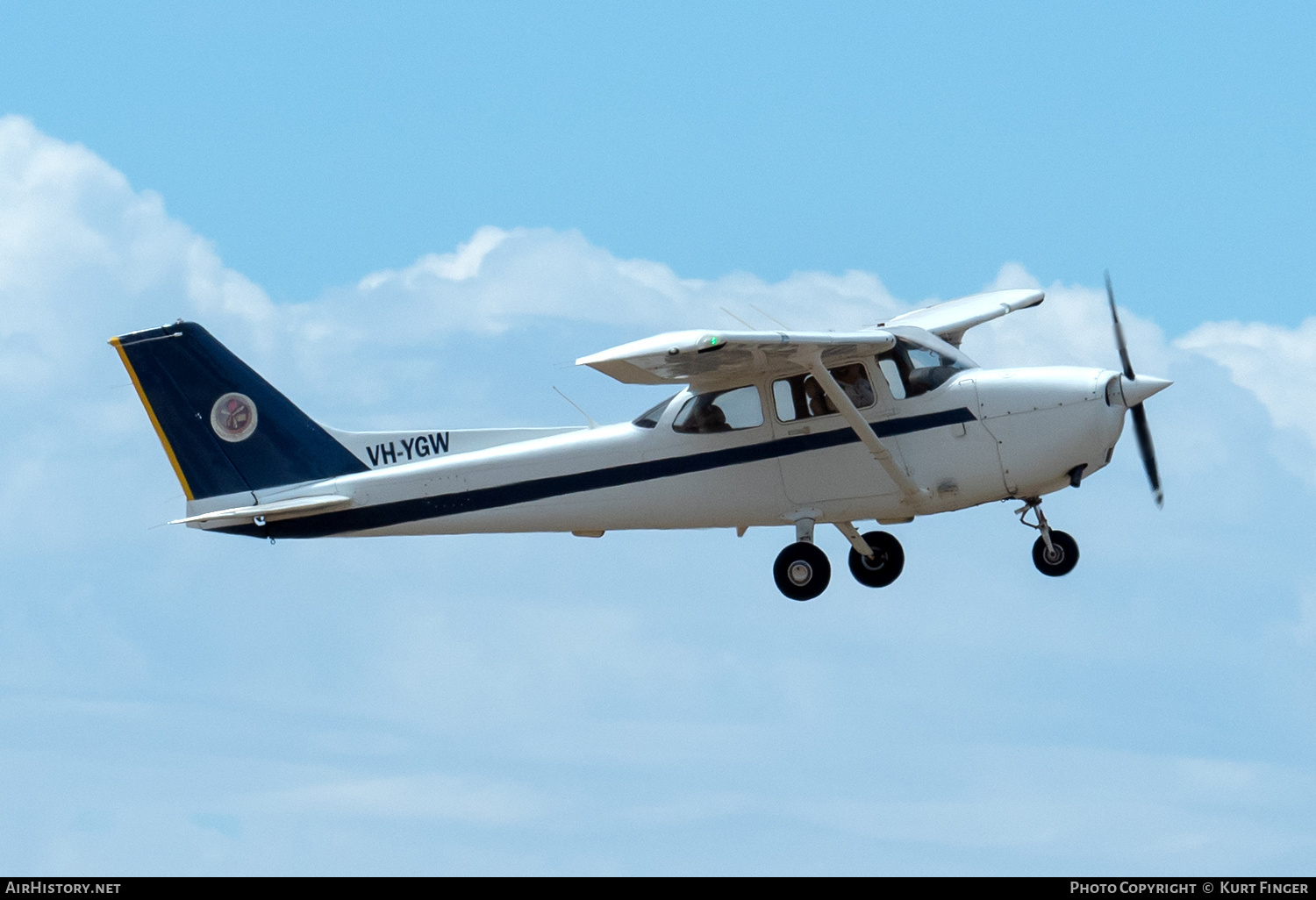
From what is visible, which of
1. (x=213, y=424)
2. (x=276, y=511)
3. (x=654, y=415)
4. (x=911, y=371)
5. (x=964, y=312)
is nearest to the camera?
(x=911, y=371)

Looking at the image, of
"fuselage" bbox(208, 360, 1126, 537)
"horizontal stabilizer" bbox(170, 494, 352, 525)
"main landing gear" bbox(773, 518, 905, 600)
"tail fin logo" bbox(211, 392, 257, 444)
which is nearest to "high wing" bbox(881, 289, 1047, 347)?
"fuselage" bbox(208, 360, 1126, 537)

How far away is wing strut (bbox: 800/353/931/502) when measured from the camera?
17484 mm

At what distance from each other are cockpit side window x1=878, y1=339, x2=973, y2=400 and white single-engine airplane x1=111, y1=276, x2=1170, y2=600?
0.8 inches

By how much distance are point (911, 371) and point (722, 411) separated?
2.09 metres

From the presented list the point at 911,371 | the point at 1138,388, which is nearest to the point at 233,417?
the point at 911,371

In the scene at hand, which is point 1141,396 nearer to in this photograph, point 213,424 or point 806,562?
point 806,562

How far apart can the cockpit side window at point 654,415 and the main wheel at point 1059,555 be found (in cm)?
438

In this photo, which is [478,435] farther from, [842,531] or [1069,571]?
[1069,571]

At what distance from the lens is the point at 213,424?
813 inches

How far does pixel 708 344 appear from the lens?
50.6ft

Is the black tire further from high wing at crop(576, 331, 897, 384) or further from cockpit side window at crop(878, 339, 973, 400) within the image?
high wing at crop(576, 331, 897, 384)

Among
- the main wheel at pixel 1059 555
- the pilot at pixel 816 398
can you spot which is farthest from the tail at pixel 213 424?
the main wheel at pixel 1059 555

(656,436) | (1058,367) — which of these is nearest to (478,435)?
(656,436)

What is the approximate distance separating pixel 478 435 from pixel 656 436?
2408 mm
